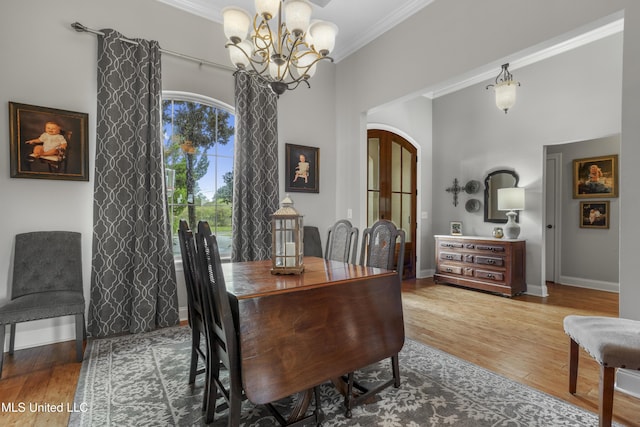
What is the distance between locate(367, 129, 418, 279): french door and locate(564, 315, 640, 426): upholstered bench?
331 cm

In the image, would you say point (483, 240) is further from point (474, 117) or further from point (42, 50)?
point (42, 50)

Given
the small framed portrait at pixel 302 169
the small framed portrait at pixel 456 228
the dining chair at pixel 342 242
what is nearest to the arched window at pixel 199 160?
the small framed portrait at pixel 302 169

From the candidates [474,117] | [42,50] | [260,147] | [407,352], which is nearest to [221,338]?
[407,352]

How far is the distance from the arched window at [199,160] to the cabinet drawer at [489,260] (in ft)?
11.2

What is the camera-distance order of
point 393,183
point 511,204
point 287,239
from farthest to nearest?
point 393,183 < point 511,204 < point 287,239

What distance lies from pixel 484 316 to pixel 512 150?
2602 millimetres

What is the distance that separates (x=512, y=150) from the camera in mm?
4727

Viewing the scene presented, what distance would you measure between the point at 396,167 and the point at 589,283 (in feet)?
10.9

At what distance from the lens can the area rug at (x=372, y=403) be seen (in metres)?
1.68

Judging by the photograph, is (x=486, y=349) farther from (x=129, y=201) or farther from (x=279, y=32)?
(x=129, y=201)

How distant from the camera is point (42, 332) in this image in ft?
8.63

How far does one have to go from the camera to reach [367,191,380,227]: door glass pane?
16.5 ft

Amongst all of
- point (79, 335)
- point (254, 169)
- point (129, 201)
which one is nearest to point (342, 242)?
point (254, 169)

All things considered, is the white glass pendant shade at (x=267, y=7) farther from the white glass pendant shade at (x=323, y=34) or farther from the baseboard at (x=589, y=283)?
the baseboard at (x=589, y=283)
